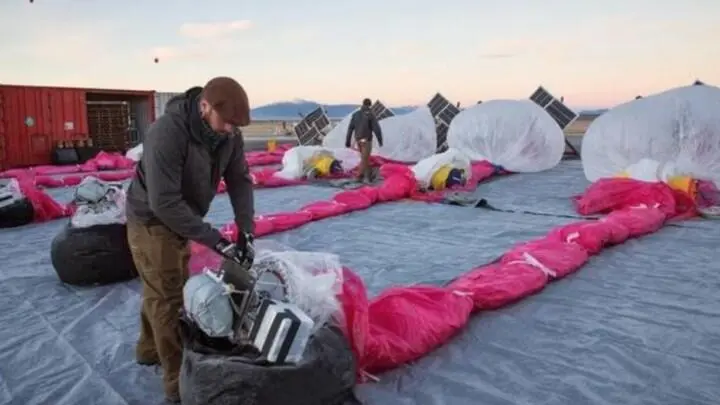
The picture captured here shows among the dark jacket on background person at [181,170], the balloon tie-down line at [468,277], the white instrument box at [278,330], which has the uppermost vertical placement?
the dark jacket on background person at [181,170]

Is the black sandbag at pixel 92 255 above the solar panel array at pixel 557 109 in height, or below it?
below

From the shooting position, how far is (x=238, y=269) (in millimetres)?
2160

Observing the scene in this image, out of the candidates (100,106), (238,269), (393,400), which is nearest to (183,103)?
(238,269)

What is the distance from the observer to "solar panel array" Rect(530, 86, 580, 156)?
14.1 metres

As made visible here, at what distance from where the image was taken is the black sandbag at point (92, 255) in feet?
13.2

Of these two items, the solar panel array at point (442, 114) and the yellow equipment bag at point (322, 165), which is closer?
the yellow equipment bag at point (322, 165)

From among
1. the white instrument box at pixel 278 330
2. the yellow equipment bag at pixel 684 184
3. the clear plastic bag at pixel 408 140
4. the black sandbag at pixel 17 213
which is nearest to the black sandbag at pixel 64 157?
the clear plastic bag at pixel 408 140

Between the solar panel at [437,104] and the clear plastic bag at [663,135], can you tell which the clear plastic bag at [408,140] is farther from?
the clear plastic bag at [663,135]

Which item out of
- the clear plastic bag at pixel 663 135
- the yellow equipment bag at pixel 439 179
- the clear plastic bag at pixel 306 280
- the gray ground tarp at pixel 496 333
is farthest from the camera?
the yellow equipment bag at pixel 439 179

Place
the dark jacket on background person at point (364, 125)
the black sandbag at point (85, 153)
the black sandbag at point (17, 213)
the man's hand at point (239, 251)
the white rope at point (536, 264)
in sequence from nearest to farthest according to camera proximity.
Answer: the man's hand at point (239, 251), the white rope at point (536, 264), the black sandbag at point (17, 213), the dark jacket on background person at point (364, 125), the black sandbag at point (85, 153)

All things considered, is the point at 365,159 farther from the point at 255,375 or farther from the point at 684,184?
the point at 255,375

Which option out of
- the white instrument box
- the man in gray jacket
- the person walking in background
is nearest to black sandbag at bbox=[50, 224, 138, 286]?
the man in gray jacket

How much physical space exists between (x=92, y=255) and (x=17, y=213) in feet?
9.93

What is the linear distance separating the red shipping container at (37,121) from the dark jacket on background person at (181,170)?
12.8m
